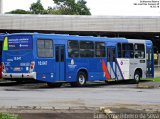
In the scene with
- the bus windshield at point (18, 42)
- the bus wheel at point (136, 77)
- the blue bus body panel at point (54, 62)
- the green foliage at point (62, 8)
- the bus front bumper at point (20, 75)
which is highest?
the green foliage at point (62, 8)

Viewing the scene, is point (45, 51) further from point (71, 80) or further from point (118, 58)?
point (118, 58)

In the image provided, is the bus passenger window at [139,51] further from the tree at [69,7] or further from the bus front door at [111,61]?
the tree at [69,7]

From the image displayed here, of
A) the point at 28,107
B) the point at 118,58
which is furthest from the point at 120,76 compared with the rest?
the point at 28,107

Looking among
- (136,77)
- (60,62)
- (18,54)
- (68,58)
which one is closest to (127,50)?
(136,77)

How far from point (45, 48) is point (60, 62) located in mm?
1461

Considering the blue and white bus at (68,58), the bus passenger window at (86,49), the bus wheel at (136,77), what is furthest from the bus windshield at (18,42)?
the bus wheel at (136,77)

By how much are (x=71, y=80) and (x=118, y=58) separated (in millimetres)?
4879

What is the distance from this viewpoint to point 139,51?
3378 cm

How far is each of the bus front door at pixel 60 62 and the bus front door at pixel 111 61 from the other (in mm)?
4395

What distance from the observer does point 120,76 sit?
3225cm

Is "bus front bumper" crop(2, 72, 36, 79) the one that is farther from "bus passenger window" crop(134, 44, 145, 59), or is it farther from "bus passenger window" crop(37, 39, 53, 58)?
"bus passenger window" crop(134, 44, 145, 59)

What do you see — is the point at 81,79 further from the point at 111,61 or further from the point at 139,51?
the point at 139,51

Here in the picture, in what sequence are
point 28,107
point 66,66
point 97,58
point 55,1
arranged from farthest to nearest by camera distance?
1. point 55,1
2. point 97,58
3. point 66,66
4. point 28,107

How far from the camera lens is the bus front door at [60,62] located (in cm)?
2723
